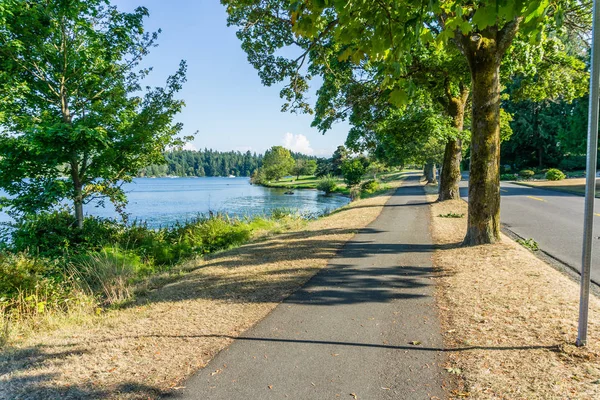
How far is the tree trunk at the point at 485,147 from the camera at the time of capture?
8.66m

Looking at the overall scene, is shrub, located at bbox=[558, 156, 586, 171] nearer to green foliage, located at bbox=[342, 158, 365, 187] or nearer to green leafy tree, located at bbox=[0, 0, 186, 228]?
green foliage, located at bbox=[342, 158, 365, 187]

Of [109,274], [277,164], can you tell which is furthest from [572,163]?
[277,164]

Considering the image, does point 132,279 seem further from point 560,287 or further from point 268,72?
point 560,287

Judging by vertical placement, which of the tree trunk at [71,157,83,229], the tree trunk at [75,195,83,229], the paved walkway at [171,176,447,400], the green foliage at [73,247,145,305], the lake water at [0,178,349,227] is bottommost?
the lake water at [0,178,349,227]

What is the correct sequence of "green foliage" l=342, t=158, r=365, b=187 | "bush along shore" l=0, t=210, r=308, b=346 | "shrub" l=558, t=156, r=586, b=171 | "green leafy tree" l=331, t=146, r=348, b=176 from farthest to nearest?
"green leafy tree" l=331, t=146, r=348, b=176 < "shrub" l=558, t=156, r=586, b=171 < "green foliage" l=342, t=158, r=365, b=187 < "bush along shore" l=0, t=210, r=308, b=346

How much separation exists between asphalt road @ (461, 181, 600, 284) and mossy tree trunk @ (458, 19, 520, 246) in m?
1.59

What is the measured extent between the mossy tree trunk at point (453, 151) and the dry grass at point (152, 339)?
13.0 metres

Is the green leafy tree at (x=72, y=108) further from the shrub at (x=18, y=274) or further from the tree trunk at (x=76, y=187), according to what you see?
the shrub at (x=18, y=274)

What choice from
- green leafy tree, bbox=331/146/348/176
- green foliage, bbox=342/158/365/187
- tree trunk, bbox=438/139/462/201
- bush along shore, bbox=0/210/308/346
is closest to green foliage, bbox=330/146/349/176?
green leafy tree, bbox=331/146/348/176

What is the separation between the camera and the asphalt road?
8.38 meters

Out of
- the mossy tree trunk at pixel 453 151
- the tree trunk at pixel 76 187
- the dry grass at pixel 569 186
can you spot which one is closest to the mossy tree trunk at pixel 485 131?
the mossy tree trunk at pixel 453 151

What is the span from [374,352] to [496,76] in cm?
749

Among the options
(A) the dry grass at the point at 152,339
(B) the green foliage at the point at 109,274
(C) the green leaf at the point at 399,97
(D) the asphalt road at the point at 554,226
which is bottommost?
(B) the green foliage at the point at 109,274

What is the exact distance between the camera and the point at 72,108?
40.7ft
